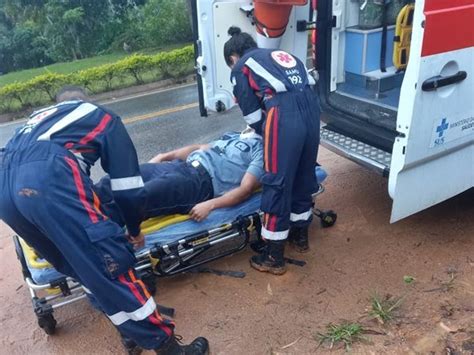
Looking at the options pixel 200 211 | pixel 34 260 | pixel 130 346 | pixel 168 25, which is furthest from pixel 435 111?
pixel 168 25

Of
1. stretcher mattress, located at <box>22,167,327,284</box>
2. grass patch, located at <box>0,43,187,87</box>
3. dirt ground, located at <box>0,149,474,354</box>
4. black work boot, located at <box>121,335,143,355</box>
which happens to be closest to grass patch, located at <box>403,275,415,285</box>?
dirt ground, located at <box>0,149,474,354</box>

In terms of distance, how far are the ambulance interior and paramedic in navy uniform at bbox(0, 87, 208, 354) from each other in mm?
2335

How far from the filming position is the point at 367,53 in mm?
4578

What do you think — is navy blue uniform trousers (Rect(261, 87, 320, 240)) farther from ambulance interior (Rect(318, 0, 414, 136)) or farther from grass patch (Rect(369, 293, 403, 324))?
ambulance interior (Rect(318, 0, 414, 136))

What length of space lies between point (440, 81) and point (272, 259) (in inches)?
60.0

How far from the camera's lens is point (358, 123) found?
3.80m

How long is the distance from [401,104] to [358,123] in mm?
1150

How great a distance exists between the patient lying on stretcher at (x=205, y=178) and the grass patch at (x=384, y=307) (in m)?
1.08

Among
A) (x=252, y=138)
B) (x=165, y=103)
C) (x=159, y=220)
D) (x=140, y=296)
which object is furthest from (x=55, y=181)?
(x=165, y=103)

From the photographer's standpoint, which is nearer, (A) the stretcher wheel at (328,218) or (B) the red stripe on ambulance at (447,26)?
(B) the red stripe on ambulance at (447,26)

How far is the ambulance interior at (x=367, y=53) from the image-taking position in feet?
13.6

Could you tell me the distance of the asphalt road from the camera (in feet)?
20.5

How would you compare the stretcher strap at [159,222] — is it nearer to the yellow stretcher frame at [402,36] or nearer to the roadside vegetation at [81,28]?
the yellow stretcher frame at [402,36]

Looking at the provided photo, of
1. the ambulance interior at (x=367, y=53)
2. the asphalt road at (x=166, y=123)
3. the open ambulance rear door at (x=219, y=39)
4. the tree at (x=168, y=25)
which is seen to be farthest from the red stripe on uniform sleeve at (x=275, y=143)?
the tree at (x=168, y=25)
